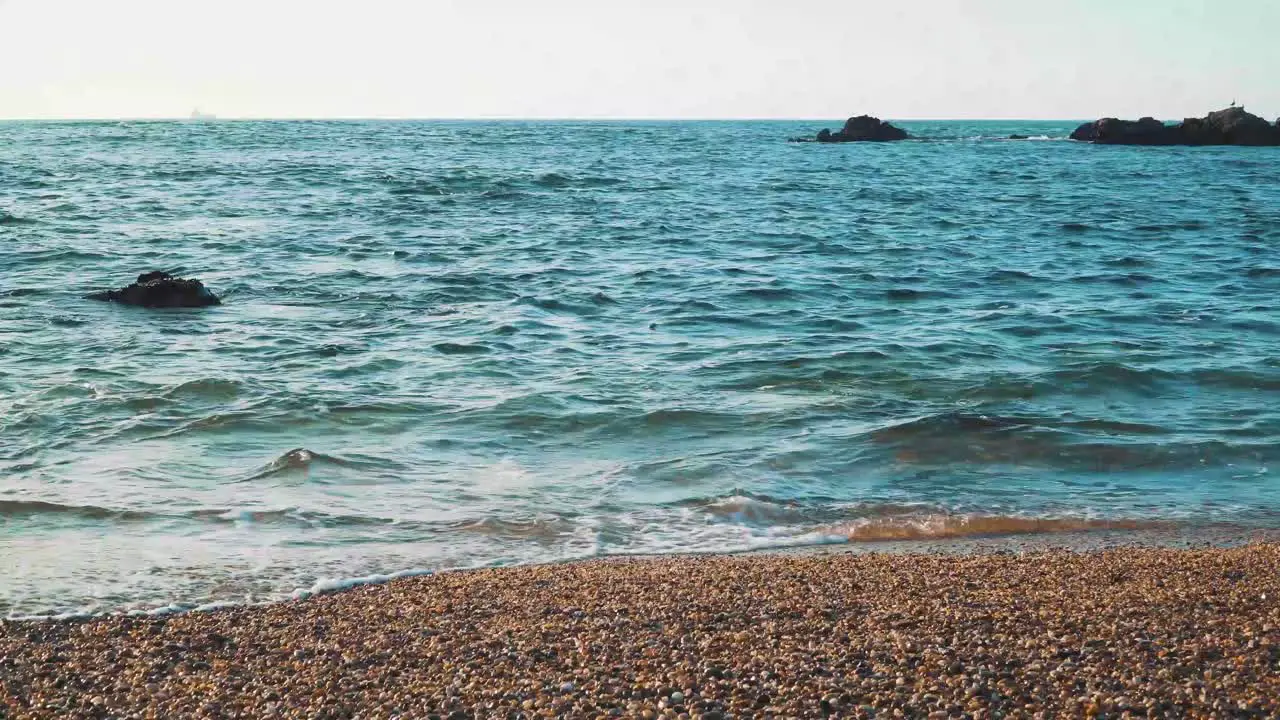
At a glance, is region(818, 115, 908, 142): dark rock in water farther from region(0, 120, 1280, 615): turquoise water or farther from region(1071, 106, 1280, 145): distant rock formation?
region(0, 120, 1280, 615): turquoise water

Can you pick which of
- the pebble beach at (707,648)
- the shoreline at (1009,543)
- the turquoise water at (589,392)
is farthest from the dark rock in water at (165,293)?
the pebble beach at (707,648)

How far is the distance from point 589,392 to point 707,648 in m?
6.19

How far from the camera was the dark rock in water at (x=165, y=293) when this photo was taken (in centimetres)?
1477

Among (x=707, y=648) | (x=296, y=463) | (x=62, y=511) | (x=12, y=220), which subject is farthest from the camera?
(x=12, y=220)

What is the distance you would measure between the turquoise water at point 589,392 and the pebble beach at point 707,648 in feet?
2.86

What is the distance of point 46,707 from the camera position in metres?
4.36

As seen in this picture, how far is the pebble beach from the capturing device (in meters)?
4.25

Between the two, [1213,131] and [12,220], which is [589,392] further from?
[1213,131]

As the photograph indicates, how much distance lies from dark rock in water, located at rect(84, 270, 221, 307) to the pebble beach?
10.0 metres

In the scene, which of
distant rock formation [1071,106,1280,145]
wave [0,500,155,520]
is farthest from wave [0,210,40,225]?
distant rock formation [1071,106,1280,145]

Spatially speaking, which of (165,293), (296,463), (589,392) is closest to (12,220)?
(165,293)

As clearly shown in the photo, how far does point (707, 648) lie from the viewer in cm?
476

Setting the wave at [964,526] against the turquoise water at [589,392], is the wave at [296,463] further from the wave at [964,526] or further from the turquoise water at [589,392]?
the wave at [964,526]

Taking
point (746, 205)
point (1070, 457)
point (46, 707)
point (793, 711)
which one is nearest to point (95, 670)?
point (46, 707)
